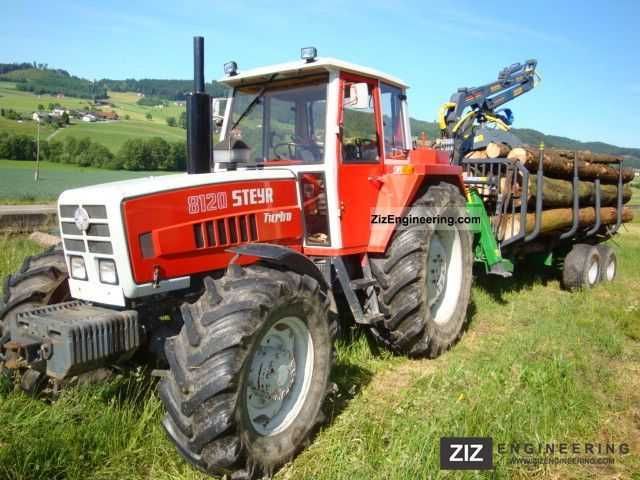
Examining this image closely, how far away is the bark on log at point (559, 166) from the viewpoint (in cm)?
733

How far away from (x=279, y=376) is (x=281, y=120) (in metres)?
2.40

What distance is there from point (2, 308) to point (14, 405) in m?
0.80

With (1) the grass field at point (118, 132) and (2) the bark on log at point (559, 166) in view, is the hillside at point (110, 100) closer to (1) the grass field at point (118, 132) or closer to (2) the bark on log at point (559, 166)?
(1) the grass field at point (118, 132)

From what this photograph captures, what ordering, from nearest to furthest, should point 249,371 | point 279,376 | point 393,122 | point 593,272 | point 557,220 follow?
point 249,371, point 279,376, point 393,122, point 557,220, point 593,272

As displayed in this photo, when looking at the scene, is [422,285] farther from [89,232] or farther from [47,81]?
[47,81]

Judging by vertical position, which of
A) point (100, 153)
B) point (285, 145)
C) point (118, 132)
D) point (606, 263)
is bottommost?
point (606, 263)

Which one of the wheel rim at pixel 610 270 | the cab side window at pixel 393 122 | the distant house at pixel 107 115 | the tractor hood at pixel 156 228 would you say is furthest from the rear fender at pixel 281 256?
the distant house at pixel 107 115

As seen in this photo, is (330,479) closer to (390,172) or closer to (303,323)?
(303,323)

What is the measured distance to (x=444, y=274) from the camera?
580cm

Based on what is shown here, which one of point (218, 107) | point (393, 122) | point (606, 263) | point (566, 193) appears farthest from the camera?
point (606, 263)

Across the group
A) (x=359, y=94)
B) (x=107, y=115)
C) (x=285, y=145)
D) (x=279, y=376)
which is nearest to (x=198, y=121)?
(x=285, y=145)

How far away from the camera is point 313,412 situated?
3492mm

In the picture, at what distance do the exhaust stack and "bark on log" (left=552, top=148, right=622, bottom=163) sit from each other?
581cm

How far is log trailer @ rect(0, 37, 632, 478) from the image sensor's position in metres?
2.98
